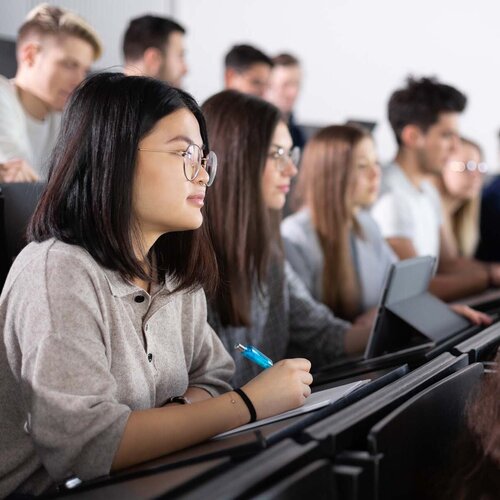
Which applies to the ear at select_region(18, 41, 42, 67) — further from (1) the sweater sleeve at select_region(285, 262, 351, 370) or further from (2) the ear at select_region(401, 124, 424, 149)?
(2) the ear at select_region(401, 124, 424, 149)

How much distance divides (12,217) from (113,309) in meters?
0.49

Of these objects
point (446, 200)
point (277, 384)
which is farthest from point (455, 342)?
point (446, 200)

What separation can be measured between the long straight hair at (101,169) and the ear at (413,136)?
2.06 m

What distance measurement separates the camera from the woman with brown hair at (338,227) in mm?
2230

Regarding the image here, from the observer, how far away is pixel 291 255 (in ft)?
7.22

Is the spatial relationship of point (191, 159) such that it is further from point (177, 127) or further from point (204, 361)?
point (204, 361)

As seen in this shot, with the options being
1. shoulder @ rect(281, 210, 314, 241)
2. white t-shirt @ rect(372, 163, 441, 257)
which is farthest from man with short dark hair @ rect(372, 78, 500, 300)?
shoulder @ rect(281, 210, 314, 241)

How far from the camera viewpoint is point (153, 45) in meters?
3.30

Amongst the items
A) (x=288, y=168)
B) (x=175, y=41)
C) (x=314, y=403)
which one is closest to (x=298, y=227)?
(x=288, y=168)

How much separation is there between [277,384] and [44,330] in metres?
0.32

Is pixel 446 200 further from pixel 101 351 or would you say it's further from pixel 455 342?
pixel 101 351

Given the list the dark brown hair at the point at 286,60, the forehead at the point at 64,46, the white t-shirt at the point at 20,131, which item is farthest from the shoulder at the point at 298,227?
the dark brown hair at the point at 286,60

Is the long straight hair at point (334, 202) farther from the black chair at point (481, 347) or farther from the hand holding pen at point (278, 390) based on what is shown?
the hand holding pen at point (278, 390)

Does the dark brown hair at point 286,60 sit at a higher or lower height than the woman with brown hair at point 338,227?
higher
